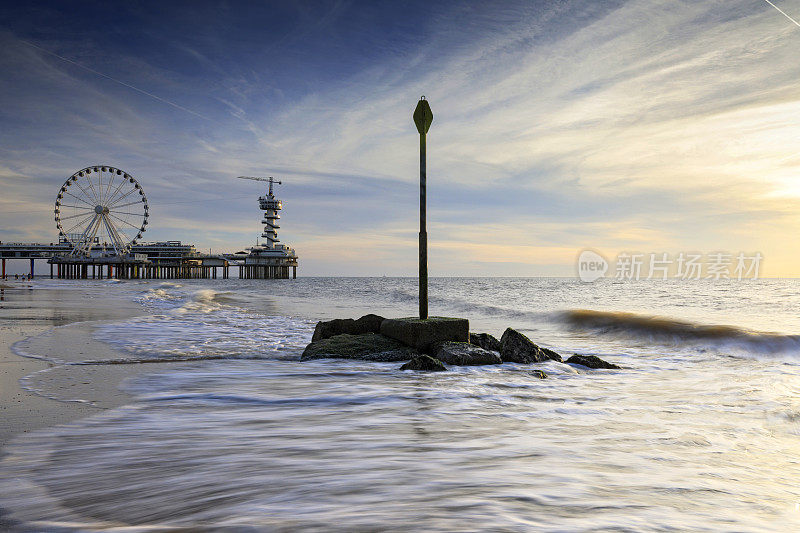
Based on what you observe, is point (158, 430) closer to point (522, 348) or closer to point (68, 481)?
point (68, 481)

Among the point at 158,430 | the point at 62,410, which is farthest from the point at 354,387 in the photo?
the point at 62,410

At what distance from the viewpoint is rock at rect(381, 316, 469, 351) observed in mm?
9734

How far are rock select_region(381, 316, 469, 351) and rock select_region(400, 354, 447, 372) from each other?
52.4 inches

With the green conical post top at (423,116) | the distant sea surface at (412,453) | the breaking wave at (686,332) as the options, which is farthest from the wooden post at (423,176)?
the breaking wave at (686,332)

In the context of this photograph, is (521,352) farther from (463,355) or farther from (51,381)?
(51,381)

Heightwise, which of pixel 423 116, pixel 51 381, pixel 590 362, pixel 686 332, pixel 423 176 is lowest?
pixel 686 332

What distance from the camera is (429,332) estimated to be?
32.0 feet

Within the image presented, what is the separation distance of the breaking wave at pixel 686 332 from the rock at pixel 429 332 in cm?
→ 827

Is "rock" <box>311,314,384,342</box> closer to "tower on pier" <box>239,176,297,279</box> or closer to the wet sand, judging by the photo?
the wet sand

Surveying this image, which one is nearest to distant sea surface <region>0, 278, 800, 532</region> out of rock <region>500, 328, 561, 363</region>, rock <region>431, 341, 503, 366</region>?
rock <region>431, 341, 503, 366</region>

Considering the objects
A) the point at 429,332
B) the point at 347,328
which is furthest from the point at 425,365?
the point at 347,328

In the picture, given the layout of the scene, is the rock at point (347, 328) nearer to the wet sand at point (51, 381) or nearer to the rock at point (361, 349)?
the rock at point (361, 349)

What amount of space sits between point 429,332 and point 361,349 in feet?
4.68

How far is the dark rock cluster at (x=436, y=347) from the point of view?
9102 millimetres
